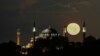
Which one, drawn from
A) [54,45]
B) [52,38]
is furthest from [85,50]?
[52,38]

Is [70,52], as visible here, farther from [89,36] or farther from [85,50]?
[89,36]

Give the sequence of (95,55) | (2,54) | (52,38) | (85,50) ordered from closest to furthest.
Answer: (95,55) < (85,50) < (2,54) < (52,38)

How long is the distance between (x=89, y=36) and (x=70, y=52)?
5906 cm

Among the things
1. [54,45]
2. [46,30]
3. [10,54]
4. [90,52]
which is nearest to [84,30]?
[54,45]

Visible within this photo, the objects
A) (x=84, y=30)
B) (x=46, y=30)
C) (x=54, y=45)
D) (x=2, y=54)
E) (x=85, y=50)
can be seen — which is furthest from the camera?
(x=46, y=30)

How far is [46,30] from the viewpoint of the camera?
146 metres

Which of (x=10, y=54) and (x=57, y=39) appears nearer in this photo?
(x=10, y=54)

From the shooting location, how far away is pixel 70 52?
73.8 metres

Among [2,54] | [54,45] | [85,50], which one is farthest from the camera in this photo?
[54,45]

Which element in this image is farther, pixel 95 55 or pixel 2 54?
pixel 2 54

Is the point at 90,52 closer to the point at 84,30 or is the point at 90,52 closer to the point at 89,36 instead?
the point at 84,30

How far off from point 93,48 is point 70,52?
408cm

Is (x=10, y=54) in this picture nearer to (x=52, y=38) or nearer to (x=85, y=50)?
(x=85, y=50)

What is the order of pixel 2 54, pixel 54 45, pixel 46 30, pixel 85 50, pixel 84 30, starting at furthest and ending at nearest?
pixel 46 30 < pixel 54 45 < pixel 84 30 < pixel 2 54 < pixel 85 50
